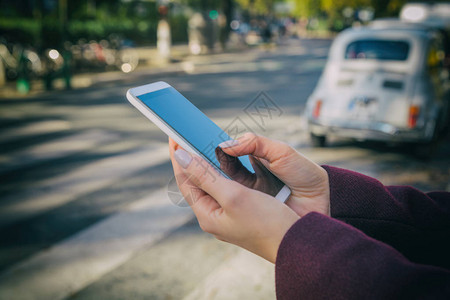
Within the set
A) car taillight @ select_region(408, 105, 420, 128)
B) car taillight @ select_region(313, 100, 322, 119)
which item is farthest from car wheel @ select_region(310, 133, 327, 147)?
car taillight @ select_region(408, 105, 420, 128)

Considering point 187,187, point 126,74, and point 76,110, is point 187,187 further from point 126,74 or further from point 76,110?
point 126,74

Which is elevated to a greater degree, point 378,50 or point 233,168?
point 378,50

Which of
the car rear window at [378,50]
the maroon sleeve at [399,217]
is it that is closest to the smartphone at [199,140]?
the maroon sleeve at [399,217]

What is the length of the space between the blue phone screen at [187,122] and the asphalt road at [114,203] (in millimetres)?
276

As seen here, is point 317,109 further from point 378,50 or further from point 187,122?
point 187,122

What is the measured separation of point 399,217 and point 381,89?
4.85 metres

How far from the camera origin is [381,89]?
5.81m

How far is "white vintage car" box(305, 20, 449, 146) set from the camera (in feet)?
18.6

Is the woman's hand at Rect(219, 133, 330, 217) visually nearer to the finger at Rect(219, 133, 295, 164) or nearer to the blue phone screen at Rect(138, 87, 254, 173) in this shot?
the finger at Rect(219, 133, 295, 164)

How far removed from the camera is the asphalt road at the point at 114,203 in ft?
9.70

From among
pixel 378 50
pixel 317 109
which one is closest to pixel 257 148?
pixel 317 109

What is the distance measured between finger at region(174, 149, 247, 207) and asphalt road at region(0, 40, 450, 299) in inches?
26.8

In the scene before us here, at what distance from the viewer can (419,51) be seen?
5977 mm

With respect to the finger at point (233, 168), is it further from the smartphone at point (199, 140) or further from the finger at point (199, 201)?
the finger at point (199, 201)
